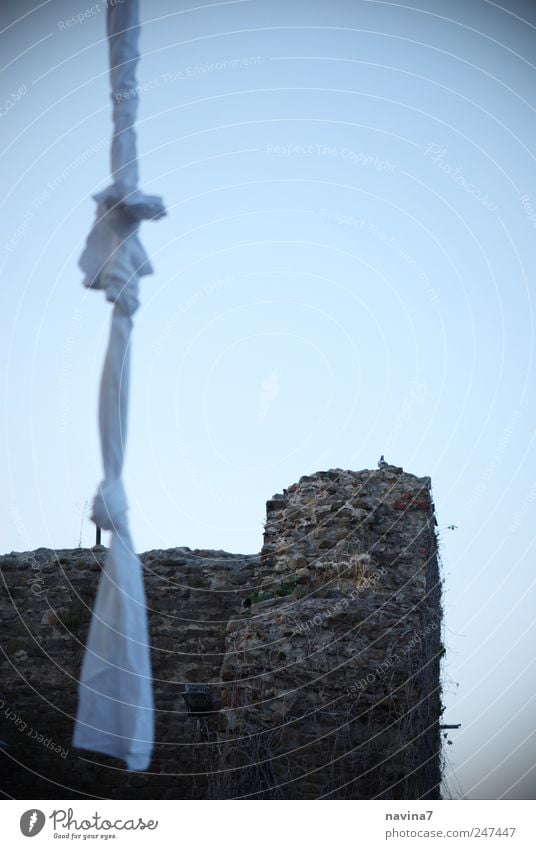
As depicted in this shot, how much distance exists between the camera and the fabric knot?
763 centimetres

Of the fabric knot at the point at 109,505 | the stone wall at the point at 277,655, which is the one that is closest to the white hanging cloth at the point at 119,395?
the fabric knot at the point at 109,505

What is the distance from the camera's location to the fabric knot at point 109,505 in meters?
7.63

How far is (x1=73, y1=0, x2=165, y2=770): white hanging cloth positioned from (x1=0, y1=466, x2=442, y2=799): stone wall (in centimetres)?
61

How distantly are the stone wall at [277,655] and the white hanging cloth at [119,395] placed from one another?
1.99 feet

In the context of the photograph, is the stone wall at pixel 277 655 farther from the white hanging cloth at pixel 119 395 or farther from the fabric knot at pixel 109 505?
the fabric knot at pixel 109 505

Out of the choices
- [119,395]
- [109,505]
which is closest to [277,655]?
[109,505]

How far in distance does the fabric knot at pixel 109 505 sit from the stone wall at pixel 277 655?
1198 millimetres

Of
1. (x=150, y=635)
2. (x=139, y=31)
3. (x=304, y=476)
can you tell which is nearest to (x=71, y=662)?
(x=150, y=635)

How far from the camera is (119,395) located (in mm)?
8336

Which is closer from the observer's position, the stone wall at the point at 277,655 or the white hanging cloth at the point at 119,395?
the stone wall at the point at 277,655

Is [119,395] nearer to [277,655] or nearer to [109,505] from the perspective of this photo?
[109,505]

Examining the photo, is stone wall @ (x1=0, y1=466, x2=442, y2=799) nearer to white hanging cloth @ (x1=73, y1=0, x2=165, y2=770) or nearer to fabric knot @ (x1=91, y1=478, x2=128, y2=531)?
white hanging cloth @ (x1=73, y1=0, x2=165, y2=770)

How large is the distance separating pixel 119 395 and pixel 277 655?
205 centimetres
